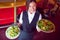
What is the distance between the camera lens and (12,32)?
2.33 feet

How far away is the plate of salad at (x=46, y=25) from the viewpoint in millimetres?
734

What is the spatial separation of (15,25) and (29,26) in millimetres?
65

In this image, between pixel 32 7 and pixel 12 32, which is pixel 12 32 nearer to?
pixel 12 32

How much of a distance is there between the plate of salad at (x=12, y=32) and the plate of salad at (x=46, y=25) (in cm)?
10

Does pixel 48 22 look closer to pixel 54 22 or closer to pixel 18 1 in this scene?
pixel 54 22

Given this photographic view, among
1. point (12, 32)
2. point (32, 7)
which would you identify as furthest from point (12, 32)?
point (32, 7)

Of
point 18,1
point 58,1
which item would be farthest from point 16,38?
point 58,1

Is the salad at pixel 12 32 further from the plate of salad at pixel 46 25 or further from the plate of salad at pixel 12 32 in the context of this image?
the plate of salad at pixel 46 25

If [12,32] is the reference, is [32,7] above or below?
above

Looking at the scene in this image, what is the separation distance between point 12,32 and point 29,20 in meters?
0.09

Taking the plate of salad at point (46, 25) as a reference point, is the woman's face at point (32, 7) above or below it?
above

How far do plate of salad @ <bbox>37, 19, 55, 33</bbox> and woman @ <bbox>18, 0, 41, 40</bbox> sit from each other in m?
0.02

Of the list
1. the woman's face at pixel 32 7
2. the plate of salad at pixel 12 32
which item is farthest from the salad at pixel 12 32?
the woman's face at pixel 32 7

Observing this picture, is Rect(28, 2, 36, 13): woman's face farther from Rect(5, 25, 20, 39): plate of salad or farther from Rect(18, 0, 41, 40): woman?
Rect(5, 25, 20, 39): plate of salad
